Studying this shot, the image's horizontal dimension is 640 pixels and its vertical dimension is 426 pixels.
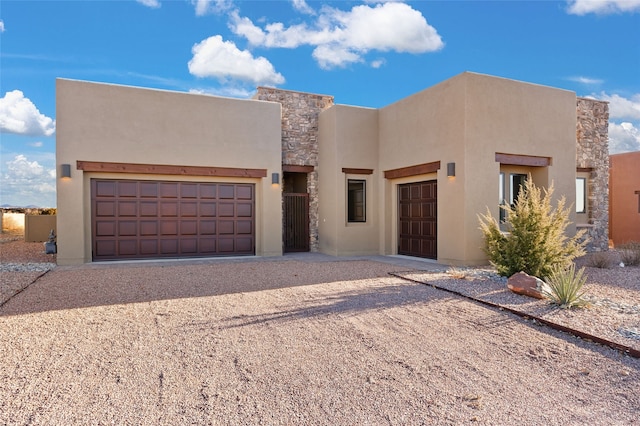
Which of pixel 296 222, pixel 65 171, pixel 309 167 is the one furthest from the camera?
pixel 296 222

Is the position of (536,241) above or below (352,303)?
above

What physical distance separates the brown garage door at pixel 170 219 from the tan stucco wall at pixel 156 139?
0.26m

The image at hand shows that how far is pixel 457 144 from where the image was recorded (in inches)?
405

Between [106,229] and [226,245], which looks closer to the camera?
[106,229]

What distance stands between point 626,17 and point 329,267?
11310 mm

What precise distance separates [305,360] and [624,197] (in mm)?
19877

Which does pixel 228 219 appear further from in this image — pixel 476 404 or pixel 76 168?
pixel 476 404

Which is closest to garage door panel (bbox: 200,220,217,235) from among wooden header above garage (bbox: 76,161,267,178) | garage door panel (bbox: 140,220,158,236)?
garage door panel (bbox: 140,220,158,236)

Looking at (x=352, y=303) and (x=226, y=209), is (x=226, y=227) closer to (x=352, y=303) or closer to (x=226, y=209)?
(x=226, y=209)

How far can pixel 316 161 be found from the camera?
14312mm

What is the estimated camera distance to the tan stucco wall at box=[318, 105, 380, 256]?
1312 centimetres

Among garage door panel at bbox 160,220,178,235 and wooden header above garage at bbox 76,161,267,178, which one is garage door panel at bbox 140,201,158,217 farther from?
wooden header above garage at bbox 76,161,267,178

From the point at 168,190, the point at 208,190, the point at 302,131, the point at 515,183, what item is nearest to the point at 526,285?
the point at 515,183

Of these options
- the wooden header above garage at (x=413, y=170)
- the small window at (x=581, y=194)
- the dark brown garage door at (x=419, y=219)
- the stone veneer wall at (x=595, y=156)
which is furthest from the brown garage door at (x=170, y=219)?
the stone veneer wall at (x=595, y=156)
